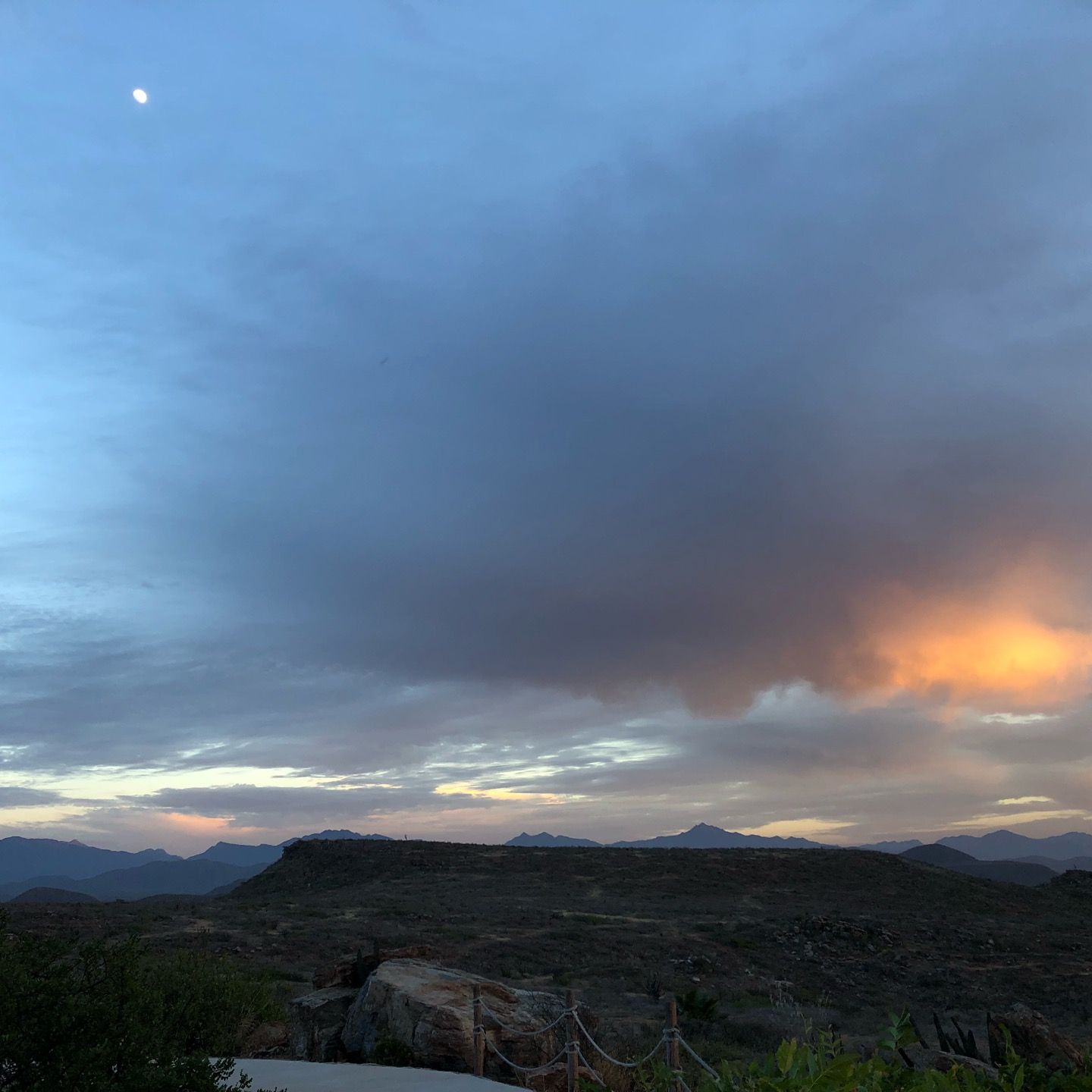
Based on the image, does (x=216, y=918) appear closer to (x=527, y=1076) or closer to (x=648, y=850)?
(x=527, y=1076)

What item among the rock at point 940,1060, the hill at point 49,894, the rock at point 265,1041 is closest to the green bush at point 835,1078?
the rock at point 940,1060

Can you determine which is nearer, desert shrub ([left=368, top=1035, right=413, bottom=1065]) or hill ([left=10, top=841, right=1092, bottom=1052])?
desert shrub ([left=368, top=1035, right=413, bottom=1065])

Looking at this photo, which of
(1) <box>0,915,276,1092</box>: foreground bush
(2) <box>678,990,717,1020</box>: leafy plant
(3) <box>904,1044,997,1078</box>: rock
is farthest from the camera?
(2) <box>678,990,717,1020</box>: leafy plant

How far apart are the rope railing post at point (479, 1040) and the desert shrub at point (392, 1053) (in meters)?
0.95

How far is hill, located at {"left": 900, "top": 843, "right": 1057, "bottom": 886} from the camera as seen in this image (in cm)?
12875

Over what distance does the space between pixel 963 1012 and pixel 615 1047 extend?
58.3 ft

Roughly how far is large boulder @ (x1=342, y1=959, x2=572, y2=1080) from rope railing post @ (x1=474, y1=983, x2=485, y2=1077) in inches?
7.0

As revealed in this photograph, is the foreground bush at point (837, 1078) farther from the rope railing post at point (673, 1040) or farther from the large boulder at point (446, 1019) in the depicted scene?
the large boulder at point (446, 1019)

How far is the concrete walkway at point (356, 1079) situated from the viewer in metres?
9.80

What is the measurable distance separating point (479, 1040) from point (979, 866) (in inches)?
5977

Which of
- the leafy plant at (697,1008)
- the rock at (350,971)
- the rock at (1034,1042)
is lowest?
the leafy plant at (697,1008)

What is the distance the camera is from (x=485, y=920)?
37.0 meters

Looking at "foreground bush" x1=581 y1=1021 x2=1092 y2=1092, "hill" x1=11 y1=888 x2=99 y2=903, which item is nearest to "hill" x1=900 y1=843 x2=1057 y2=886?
"hill" x1=11 y1=888 x2=99 y2=903

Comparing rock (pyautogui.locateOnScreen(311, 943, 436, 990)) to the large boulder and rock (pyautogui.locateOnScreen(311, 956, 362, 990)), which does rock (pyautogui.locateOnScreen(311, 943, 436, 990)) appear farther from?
the large boulder
